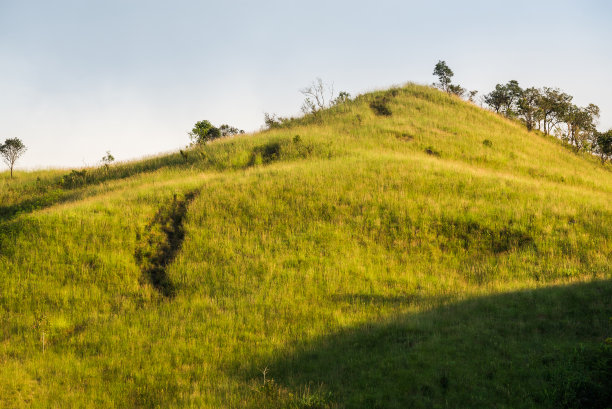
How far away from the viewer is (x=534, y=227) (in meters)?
19.1

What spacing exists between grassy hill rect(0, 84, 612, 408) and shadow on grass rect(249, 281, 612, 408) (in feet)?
0.16

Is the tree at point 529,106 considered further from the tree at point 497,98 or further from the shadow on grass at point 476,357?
the shadow on grass at point 476,357

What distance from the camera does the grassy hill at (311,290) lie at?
8.84m

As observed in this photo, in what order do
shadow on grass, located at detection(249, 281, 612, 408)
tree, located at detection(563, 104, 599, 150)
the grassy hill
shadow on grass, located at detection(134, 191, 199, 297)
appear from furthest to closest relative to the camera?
tree, located at detection(563, 104, 599, 150), shadow on grass, located at detection(134, 191, 199, 297), the grassy hill, shadow on grass, located at detection(249, 281, 612, 408)

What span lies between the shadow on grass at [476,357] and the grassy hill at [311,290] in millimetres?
50

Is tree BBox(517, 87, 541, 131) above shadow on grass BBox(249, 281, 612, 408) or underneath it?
above

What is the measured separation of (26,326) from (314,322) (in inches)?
371

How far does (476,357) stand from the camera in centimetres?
917

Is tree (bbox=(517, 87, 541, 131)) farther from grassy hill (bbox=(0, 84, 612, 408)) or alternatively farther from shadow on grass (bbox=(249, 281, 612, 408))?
shadow on grass (bbox=(249, 281, 612, 408))

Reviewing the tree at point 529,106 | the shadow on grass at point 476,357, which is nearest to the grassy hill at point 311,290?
the shadow on grass at point 476,357

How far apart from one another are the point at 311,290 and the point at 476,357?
6.67 m

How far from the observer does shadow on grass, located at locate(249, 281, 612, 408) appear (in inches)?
304

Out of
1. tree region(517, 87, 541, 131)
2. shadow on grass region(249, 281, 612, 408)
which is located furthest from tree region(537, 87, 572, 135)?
shadow on grass region(249, 281, 612, 408)

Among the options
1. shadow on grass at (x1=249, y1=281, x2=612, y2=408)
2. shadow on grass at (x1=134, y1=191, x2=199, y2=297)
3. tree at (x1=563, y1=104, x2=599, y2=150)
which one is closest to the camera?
shadow on grass at (x1=249, y1=281, x2=612, y2=408)
